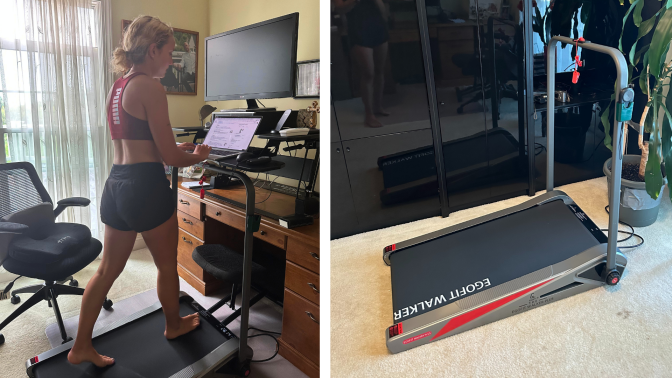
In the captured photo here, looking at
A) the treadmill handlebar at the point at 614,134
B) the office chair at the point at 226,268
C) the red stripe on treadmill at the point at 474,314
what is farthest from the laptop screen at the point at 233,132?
the treadmill handlebar at the point at 614,134

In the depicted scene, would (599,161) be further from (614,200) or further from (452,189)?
(452,189)

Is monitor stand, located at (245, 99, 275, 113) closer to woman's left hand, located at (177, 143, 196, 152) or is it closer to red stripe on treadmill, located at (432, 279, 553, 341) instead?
woman's left hand, located at (177, 143, 196, 152)

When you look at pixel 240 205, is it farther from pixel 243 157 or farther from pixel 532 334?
pixel 532 334

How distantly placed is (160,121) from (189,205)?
0.28 m

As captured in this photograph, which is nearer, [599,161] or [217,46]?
[217,46]

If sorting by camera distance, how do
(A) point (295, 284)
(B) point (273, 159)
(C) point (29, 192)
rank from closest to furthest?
1. (C) point (29, 192)
2. (B) point (273, 159)
3. (A) point (295, 284)

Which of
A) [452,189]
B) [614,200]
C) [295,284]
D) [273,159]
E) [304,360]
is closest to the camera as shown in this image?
[273,159]

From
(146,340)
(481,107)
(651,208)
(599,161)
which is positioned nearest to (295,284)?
(146,340)

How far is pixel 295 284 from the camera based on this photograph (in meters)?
1.52

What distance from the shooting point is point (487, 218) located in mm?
2037

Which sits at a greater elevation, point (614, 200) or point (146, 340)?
Result: point (614, 200)

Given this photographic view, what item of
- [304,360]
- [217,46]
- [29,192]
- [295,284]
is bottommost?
[304,360]

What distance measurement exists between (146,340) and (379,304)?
92 cm

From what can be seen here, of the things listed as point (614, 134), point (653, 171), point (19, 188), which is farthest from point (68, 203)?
point (653, 171)
